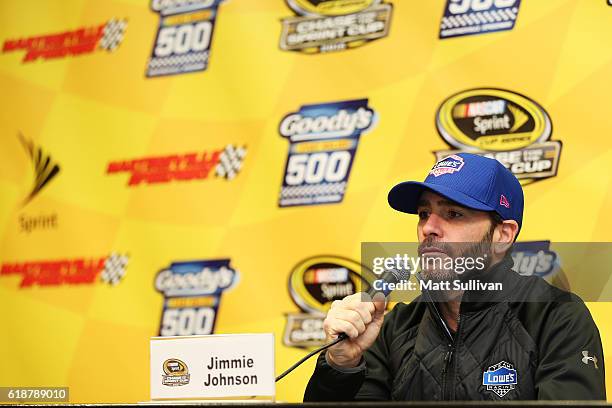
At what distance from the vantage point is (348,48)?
289cm

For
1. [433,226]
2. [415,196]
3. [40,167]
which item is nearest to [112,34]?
[40,167]

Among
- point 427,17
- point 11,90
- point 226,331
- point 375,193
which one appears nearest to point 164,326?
point 226,331

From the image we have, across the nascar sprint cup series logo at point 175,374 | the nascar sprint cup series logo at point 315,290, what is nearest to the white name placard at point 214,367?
the nascar sprint cup series logo at point 175,374

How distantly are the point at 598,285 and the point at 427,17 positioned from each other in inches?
57.9

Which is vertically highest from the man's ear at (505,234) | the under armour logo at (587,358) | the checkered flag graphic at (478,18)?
the checkered flag graphic at (478,18)

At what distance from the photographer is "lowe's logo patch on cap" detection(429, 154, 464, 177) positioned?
176cm

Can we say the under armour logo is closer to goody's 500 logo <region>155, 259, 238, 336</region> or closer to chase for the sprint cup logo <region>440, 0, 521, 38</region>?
chase for the sprint cup logo <region>440, 0, 521, 38</region>

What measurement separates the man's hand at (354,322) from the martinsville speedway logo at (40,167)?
1.98 m

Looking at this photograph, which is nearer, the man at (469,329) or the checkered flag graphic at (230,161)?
the man at (469,329)

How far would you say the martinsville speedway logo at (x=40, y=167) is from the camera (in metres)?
3.29

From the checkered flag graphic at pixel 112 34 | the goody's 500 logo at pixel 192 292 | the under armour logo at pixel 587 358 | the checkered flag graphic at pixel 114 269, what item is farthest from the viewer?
the checkered flag graphic at pixel 112 34

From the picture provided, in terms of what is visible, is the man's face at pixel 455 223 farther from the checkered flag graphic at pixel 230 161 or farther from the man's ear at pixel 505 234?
the checkered flag graphic at pixel 230 161

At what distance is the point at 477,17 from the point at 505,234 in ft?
3.78

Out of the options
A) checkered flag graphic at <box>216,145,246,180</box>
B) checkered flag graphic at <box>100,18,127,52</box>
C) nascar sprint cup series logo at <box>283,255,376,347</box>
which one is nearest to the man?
nascar sprint cup series logo at <box>283,255,376,347</box>
